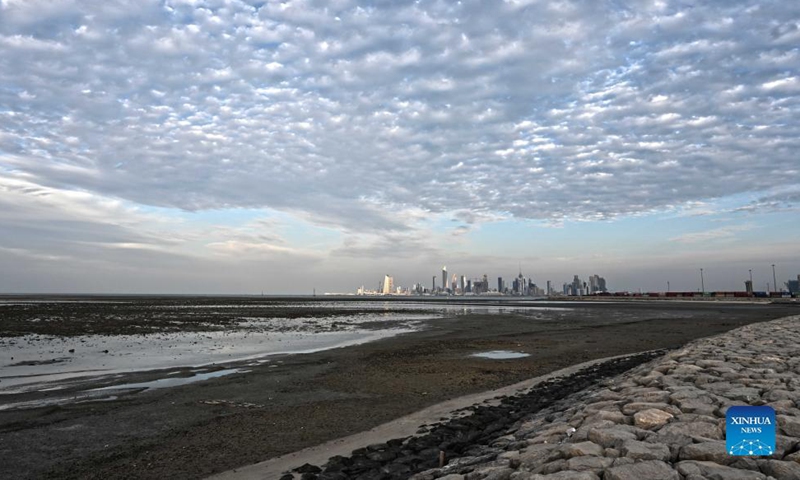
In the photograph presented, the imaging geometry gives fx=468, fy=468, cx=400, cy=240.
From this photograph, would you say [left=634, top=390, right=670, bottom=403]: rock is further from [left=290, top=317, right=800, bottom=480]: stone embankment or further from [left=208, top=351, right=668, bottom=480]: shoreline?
[left=208, top=351, right=668, bottom=480]: shoreline

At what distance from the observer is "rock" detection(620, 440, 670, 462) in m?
5.30

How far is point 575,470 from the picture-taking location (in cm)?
505

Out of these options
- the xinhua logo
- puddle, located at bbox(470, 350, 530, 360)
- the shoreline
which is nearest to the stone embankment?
the shoreline

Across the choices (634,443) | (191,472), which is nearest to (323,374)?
(191,472)

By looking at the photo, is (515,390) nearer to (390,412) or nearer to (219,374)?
(390,412)

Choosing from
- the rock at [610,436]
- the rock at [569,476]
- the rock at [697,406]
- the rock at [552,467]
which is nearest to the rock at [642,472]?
the rock at [569,476]

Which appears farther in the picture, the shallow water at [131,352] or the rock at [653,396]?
the shallow water at [131,352]

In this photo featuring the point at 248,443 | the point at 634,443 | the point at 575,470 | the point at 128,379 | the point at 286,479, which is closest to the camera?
the point at 575,470

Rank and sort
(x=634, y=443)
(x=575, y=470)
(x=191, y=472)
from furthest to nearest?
(x=191, y=472) < (x=634, y=443) < (x=575, y=470)

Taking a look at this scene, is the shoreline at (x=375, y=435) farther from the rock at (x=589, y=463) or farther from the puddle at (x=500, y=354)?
the puddle at (x=500, y=354)

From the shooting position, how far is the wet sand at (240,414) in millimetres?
7797

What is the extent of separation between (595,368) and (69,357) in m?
20.7

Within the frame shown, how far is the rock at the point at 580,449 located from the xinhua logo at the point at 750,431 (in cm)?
288

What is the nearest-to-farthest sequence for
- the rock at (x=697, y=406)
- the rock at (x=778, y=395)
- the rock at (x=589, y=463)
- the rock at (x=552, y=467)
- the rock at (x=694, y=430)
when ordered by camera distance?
the rock at (x=589, y=463), the rock at (x=552, y=467), the rock at (x=694, y=430), the rock at (x=697, y=406), the rock at (x=778, y=395)
